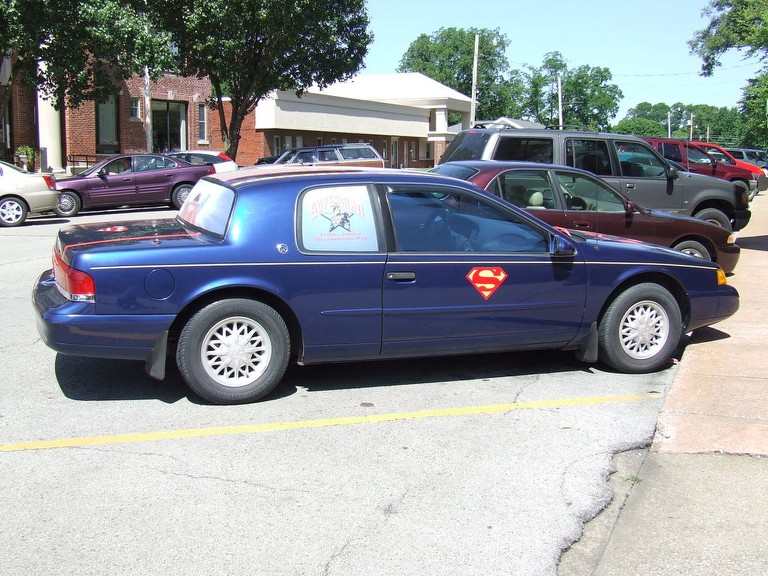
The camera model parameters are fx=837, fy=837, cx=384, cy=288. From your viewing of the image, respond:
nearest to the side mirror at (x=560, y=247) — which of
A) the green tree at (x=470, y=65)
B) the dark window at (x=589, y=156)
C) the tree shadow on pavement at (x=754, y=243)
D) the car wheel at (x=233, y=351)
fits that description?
the car wheel at (x=233, y=351)

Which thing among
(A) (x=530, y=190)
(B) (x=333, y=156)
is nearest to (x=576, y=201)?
(A) (x=530, y=190)

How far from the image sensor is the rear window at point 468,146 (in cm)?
1142

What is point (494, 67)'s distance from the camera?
101 m

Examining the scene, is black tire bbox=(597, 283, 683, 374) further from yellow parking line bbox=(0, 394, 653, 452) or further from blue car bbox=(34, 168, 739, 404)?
yellow parking line bbox=(0, 394, 653, 452)

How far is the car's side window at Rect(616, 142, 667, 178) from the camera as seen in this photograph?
11.9 metres

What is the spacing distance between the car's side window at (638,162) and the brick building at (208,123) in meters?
18.3

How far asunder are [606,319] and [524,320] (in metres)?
0.76

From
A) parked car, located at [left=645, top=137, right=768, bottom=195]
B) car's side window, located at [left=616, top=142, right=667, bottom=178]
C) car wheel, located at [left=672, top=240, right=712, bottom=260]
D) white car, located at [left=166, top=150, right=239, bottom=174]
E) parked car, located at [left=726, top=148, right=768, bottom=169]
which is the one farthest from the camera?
parked car, located at [left=726, top=148, right=768, bottom=169]

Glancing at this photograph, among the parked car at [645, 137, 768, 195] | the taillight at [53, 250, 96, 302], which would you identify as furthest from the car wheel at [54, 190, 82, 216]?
the taillight at [53, 250, 96, 302]

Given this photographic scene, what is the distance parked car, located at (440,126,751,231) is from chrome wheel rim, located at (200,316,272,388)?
6261 mm

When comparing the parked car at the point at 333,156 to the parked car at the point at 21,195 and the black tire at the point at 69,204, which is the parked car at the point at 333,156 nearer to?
the black tire at the point at 69,204

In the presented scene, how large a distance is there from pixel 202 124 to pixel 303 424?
36469 mm

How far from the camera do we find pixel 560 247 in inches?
246

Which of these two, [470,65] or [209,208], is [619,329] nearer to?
[209,208]
